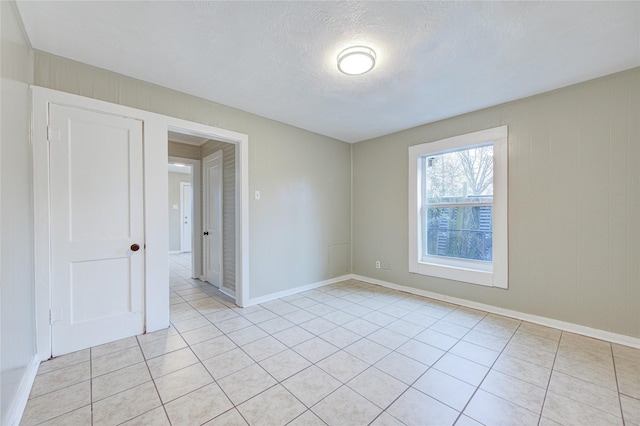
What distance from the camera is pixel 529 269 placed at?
9.57 ft

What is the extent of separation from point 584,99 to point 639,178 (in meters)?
0.89

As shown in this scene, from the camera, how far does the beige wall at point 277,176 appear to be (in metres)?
2.39

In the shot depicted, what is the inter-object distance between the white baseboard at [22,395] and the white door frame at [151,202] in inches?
8.0

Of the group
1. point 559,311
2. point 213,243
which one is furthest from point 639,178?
point 213,243

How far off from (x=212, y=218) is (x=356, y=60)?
339 centimetres

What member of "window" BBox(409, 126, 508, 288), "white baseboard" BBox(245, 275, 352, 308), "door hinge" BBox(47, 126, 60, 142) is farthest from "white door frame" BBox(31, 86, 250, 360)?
"window" BBox(409, 126, 508, 288)

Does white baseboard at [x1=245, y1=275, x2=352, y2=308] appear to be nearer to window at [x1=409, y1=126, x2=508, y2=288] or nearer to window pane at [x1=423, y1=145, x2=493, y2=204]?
window at [x1=409, y1=126, x2=508, y2=288]

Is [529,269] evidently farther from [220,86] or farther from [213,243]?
[213,243]

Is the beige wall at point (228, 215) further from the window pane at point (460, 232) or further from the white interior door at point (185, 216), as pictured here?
the white interior door at point (185, 216)

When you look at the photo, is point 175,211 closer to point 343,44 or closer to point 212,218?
point 212,218

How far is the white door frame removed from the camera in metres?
2.10

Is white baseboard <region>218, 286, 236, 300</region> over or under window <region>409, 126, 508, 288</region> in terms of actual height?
under

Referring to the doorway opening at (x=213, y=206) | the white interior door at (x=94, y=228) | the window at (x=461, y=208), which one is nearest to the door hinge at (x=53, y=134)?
the white interior door at (x=94, y=228)

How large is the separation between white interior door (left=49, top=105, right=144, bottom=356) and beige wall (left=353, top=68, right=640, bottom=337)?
3.82 m
